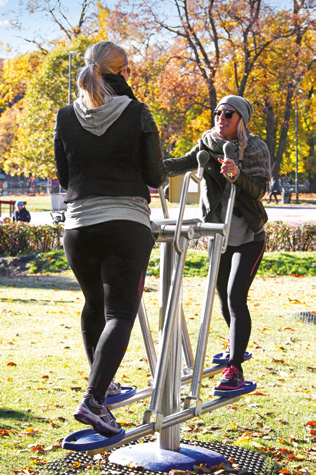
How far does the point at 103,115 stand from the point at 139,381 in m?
3.39

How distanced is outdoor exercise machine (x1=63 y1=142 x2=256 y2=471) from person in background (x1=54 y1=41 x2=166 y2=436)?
6.1 inches

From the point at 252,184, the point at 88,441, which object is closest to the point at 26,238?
the point at 252,184

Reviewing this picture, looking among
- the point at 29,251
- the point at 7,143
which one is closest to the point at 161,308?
the point at 29,251

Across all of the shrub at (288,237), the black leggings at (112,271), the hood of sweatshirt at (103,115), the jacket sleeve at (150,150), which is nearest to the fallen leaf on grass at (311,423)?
the black leggings at (112,271)

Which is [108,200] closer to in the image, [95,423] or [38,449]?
[95,423]

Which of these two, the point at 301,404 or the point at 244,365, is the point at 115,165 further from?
the point at 244,365

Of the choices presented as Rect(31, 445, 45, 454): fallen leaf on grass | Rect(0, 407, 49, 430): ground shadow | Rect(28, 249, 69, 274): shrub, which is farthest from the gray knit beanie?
Rect(28, 249, 69, 274): shrub

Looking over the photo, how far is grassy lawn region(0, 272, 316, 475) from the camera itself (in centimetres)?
432

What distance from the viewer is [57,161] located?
10.5 feet

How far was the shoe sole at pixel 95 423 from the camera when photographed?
2.87 meters

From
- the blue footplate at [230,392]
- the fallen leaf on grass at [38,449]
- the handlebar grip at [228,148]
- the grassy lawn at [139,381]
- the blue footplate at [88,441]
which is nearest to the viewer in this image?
the blue footplate at [88,441]

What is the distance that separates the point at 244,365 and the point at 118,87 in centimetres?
398

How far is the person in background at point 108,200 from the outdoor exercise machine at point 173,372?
0.51 feet

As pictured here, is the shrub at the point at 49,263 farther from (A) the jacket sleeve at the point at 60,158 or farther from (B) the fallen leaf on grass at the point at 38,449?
(A) the jacket sleeve at the point at 60,158
